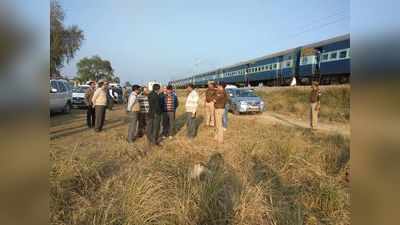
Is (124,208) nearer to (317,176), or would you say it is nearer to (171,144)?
(317,176)

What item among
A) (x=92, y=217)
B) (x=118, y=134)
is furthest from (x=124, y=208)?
(x=118, y=134)

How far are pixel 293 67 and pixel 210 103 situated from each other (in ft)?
44.0

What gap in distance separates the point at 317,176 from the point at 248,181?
114 centimetres

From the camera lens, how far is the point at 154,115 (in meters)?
7.70

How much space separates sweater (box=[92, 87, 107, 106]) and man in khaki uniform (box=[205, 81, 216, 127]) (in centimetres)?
307

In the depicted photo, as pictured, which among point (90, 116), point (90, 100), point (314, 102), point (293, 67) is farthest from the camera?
point (293, 67)

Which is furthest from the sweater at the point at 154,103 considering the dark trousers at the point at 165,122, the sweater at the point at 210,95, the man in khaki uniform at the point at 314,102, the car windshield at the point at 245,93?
the car windshield at the point at 245,93

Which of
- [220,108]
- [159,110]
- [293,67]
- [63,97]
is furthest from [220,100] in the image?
[293,67]

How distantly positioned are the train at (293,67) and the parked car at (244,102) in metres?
3.60

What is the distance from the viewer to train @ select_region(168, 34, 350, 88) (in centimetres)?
1636

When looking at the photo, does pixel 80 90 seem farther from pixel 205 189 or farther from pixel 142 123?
pixel 205 189

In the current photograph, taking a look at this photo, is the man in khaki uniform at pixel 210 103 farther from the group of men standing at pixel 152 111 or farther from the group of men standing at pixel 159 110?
the group of men standing at pixel 152 111
